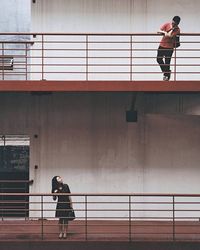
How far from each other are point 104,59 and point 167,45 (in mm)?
1582

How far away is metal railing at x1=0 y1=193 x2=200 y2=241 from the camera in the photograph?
9992mm

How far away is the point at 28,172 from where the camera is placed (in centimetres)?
1140

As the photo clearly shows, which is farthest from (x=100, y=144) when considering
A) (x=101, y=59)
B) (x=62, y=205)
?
(x=62, y=205)

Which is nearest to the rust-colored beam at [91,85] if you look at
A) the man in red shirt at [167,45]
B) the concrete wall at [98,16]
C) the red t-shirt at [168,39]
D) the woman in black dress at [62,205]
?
the man in red shirt at [167,45]

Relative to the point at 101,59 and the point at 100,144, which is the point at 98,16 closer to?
the point at 101,59

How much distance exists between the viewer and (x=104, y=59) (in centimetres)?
1102

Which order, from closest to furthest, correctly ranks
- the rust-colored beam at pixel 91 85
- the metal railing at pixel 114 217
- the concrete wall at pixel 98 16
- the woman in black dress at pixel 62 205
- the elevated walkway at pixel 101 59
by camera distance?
1. the woman in black dress at pixel 62 205
2. the rust-colored beam at pixel 91 85
3. the metal railing at pixel 114 217
4. the elevated walkway at pixel 101 59
5. the concrete wall at pixel 98 16

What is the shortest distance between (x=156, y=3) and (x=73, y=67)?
2.31 metres

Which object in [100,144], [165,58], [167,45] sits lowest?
[100,144]

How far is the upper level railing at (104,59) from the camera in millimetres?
10930

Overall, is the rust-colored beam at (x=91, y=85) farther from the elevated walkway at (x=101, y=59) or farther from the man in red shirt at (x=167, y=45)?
the elevated walkway at (x=101, y=59)

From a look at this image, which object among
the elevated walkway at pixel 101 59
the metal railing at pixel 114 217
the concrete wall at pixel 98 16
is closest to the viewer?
the metal railing at pixel 114 217

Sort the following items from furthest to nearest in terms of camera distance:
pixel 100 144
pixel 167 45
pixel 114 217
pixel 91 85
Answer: pixel 100 144, pixel 114 217, pixel 167 45, pixel 91 85

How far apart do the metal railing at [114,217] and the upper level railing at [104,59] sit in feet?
8.62
